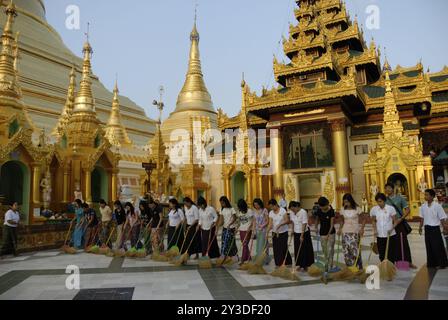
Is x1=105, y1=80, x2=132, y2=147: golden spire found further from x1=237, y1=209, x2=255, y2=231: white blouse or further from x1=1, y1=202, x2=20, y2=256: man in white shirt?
x1=237, y1=209, x2=255, y2=231: white blouse

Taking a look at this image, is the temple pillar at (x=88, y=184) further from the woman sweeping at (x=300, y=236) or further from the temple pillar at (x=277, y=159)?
the temple pillar at (x=277, y=159)

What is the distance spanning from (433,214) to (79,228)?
9841mm

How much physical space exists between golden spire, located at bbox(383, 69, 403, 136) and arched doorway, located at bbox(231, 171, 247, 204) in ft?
31.4

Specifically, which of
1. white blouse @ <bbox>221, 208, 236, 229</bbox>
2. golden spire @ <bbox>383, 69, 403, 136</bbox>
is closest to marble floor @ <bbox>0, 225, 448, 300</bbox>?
white blouse @ <bbox>221, 208, 236, 229</bbox>

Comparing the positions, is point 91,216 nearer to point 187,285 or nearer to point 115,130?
point 187,285

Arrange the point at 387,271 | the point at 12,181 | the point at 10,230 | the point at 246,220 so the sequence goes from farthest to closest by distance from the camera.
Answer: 1. the point at 12,181
2. the point at 10,230
3. the point at 246,220
4. the point at 387,271

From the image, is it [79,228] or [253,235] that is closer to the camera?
[253,235]

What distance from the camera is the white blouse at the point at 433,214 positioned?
701 cm

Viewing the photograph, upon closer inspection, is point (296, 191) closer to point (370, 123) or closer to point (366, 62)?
point (370, 123)

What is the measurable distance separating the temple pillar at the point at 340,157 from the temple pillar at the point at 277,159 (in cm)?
329

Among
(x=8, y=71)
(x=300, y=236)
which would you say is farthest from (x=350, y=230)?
(x=8, y=71)

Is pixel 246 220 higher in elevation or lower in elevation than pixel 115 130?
lower

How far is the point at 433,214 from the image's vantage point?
7105 mm
